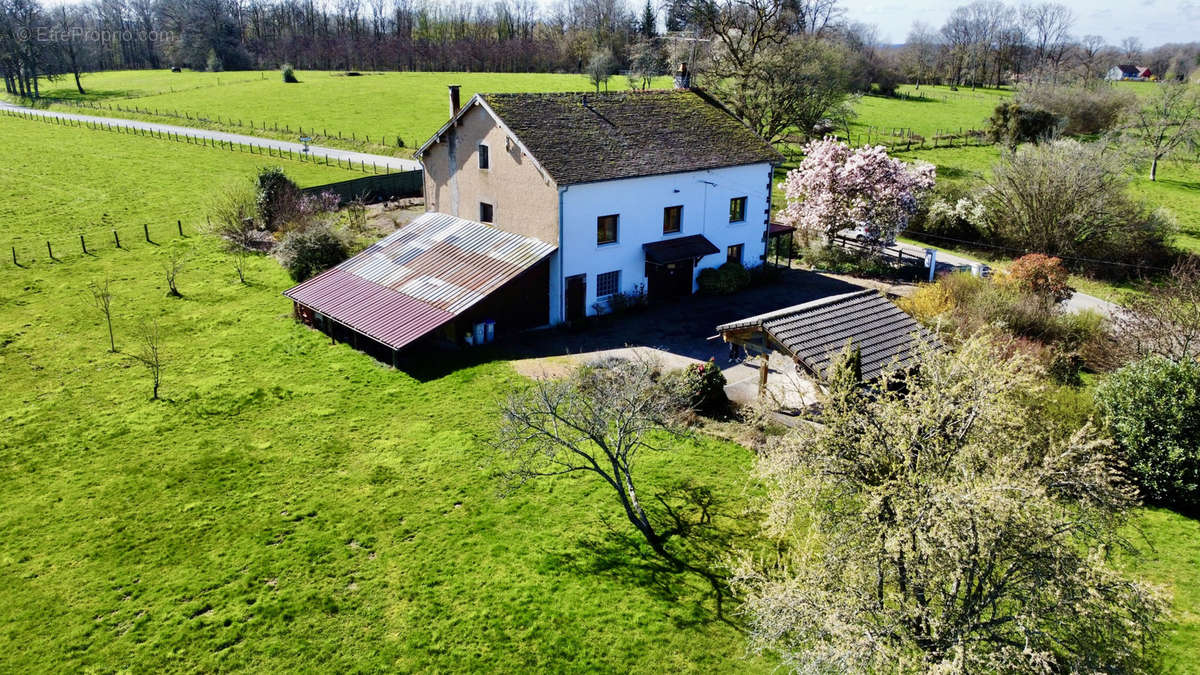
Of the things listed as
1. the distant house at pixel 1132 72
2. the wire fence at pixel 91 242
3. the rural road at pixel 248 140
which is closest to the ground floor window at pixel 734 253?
the wire fence at pixel 91 242

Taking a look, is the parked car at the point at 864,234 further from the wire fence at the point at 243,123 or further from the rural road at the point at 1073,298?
the wire fence at the point at 243,123

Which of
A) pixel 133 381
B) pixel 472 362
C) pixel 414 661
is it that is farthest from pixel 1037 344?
pixel 133 381

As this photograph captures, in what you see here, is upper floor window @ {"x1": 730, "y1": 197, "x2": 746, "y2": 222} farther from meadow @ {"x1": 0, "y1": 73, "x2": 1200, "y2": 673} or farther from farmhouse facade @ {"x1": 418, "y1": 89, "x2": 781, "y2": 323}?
meadow @ {"x1": 0, "y1": 73, "x2": 1200, "y2": 673}

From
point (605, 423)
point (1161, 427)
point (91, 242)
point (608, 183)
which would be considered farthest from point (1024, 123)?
point (91, 242)

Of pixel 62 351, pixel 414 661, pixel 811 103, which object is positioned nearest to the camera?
pixel 414 661

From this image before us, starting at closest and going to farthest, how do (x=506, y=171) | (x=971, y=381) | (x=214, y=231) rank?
1. (x=971, y=381)
2. (x=506, y=171)
3. (x=214, y=231)

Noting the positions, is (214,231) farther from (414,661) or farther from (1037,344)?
(1037,344)
